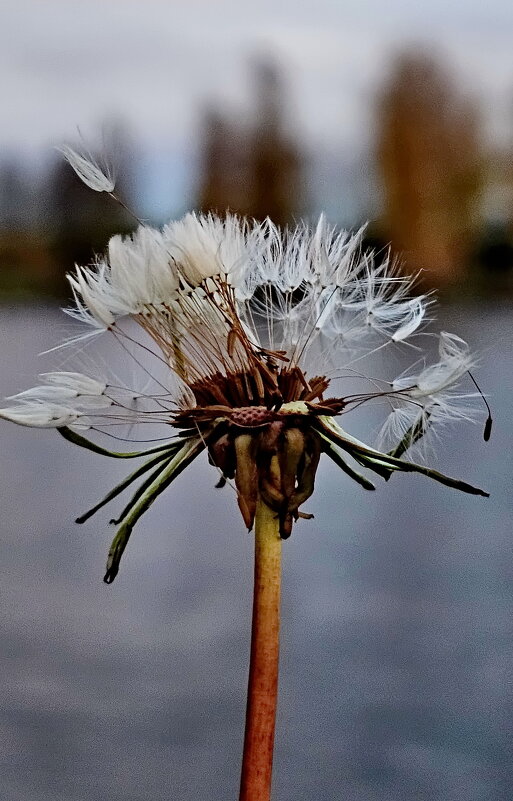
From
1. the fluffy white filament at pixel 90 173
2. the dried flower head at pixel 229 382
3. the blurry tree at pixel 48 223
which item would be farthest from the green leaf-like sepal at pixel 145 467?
the blurry tree at pixel 48 223

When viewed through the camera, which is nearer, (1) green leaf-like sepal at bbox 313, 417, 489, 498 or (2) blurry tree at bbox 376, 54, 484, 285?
→ (1) green leaf-like sepal at bbox 313, 417, 489, 498

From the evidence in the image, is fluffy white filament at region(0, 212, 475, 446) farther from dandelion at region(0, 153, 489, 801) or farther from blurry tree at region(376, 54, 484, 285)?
blurry tree at region(376, 54, 484, 285)

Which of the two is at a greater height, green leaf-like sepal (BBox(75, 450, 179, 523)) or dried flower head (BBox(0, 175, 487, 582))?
dried flower head (BBox(0, 175, 487, 582))

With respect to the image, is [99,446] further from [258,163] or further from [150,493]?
[258,163]

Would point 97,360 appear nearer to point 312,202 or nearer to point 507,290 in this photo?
point 312,202

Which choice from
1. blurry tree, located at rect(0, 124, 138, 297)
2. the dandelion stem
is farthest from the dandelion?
blurry tree, located at rect(0, 124, 138, 297)

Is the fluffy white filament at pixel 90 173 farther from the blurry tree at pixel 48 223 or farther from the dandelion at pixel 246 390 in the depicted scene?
the blurry tree at pixel 48 223
